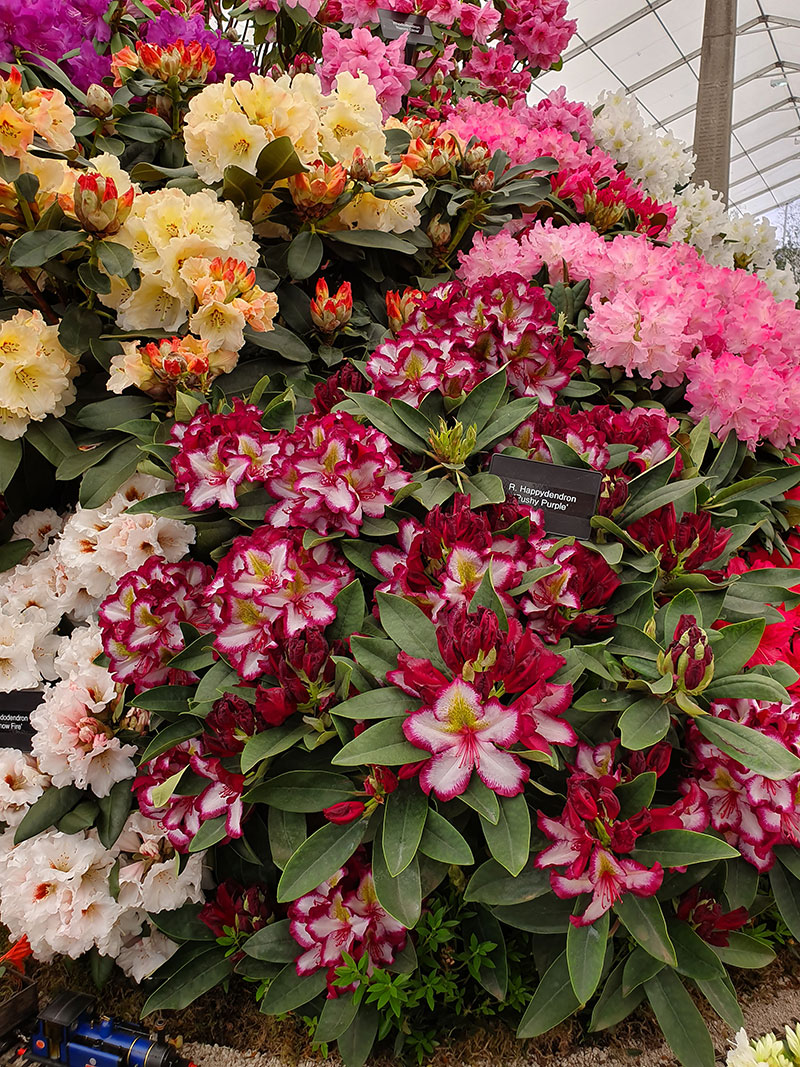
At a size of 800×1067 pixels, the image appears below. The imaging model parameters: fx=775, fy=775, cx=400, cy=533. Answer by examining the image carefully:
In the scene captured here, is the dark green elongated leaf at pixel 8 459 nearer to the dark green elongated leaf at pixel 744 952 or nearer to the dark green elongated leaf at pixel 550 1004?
the dark green elongated leaf at pixel 550 1004

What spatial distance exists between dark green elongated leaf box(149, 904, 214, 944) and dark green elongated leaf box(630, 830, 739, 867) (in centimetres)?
59

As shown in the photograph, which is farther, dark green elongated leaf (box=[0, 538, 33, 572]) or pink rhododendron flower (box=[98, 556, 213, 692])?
dark green elongated leaf (box=[0, 538, 33, 572])

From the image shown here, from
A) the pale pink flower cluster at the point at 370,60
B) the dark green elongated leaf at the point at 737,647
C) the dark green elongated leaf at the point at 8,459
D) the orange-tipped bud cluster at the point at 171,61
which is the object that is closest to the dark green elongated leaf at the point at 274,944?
the dark green elongated leaf at the point at 737,647

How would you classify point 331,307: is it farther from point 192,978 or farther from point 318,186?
point 192,978

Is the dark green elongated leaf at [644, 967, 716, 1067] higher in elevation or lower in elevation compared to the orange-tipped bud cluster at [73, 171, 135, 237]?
lower

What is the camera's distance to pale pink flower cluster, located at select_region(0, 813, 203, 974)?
101 centimetres

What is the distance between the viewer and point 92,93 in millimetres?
1325

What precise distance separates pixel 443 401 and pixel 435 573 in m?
0.31

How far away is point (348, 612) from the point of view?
2.92ft

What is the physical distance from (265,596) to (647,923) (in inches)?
20.1

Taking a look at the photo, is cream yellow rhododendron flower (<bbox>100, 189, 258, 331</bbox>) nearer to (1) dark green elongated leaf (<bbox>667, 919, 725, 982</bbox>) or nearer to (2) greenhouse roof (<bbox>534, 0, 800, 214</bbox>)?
(1) dark green elongated leaf (<bbox>667, 919, 725, 982</bbox>)

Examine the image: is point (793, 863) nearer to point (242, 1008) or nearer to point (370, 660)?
point (370, 660)

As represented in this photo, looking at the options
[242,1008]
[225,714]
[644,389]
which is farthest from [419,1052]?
[644,389]

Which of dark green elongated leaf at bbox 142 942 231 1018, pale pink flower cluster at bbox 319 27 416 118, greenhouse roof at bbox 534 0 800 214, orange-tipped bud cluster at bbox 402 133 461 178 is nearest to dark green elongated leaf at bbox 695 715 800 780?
dark green elongated leaf at bbox 142 942 231 1018
